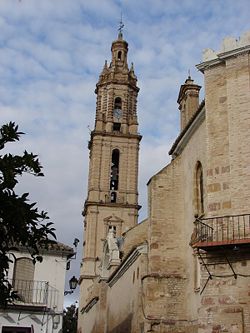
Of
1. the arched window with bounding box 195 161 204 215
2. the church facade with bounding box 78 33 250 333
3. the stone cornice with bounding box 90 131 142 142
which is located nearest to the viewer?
the church facade with bounding box 78 33 250 333

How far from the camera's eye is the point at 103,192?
54.3 metres

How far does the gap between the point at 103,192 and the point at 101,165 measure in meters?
3.03

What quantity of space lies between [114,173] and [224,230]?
4294 cm

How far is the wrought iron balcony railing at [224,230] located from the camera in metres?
13.4

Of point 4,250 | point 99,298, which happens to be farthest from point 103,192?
point 4,250

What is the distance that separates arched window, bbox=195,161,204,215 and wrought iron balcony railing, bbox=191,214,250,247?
379cm

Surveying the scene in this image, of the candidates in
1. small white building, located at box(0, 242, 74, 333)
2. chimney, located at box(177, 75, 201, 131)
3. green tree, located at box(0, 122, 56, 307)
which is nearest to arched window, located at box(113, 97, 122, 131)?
chimney, located at box(177, 75, 201, 131)

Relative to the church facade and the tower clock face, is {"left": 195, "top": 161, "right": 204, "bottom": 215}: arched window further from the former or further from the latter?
the tower clock face

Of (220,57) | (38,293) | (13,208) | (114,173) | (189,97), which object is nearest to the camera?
(13,208)

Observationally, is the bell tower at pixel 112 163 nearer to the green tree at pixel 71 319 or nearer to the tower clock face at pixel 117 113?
the tower clock face at pixel 117 113

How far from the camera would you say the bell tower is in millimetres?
52375

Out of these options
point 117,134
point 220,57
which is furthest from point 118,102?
point 220,57

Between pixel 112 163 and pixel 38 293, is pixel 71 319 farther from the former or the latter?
pixel 38 293

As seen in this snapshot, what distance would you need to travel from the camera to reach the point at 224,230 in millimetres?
13719
